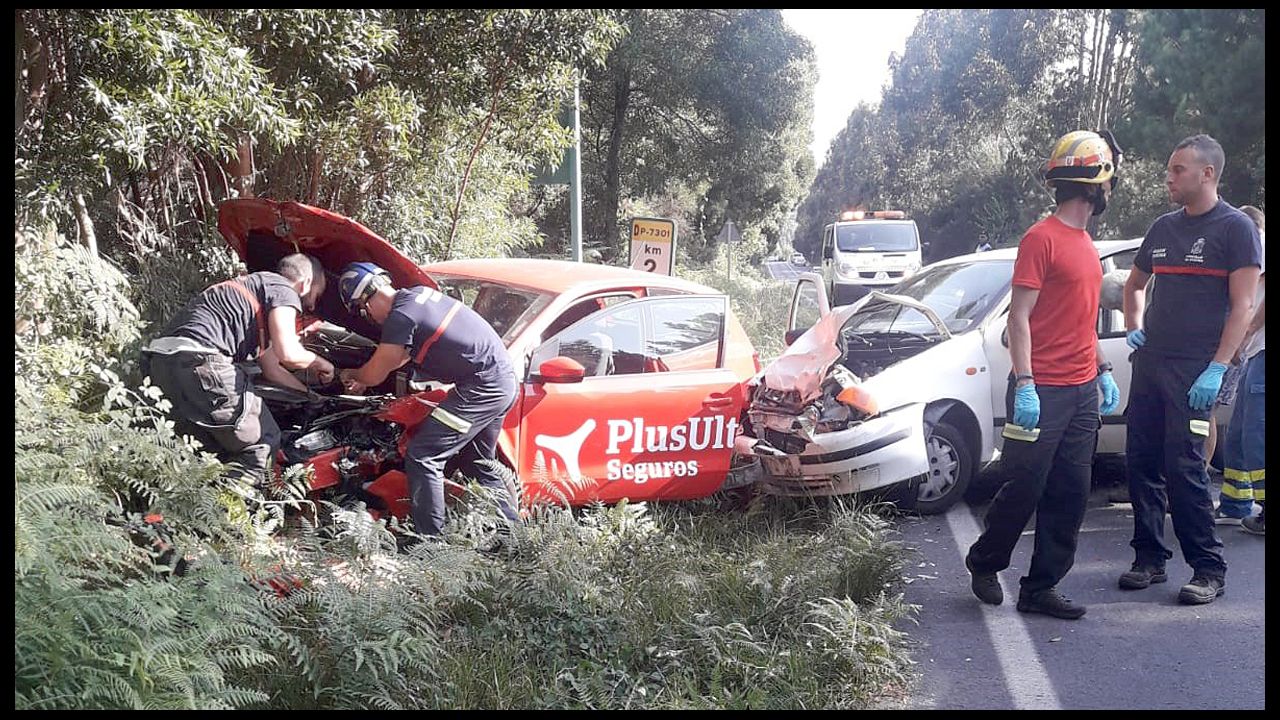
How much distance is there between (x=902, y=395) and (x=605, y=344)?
1757 mm

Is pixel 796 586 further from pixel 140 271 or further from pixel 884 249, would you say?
pixel 884 249

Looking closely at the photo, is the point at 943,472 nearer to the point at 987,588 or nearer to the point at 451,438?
the point at 987,588

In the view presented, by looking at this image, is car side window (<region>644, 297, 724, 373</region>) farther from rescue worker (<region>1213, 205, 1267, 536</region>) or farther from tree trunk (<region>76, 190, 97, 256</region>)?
tree trunk (<region>76, 190, 97, 256</region>)

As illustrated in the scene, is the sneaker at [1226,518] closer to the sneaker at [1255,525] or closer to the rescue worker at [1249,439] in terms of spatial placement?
the rescue worker at [1249,439]

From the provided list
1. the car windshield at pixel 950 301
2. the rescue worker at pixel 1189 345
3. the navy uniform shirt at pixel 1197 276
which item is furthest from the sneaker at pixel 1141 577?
the car windshield at pixel 950 301

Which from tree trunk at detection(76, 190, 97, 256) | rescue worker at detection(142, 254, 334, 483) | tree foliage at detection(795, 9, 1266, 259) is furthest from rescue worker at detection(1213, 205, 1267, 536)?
tree foliage at detection(795, 9, 1266, 259)

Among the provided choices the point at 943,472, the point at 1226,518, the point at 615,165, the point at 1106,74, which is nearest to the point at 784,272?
the point at 1106,74

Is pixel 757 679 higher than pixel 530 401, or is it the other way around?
pixel 530 401

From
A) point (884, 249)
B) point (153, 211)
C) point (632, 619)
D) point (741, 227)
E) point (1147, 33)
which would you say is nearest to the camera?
point (632, 619)

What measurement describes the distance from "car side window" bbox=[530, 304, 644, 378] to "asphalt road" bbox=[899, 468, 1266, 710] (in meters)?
1.86

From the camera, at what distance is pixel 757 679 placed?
3617 millimetres

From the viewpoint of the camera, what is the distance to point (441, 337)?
4598 mm

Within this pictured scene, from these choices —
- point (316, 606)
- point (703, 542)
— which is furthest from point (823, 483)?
point (316, 606)

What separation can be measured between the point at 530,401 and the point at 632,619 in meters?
1.34
